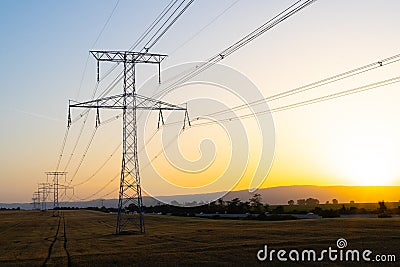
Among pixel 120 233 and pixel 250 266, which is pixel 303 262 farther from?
pixel 120 233

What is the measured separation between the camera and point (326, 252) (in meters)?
39.5

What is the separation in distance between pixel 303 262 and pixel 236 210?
476 ft

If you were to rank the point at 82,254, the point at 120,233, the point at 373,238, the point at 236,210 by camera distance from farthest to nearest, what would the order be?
the point at 236,210
the point at 120,233
the point at 373,238
the point at 82,254

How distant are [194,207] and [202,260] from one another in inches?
6347

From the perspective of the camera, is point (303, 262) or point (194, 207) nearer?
point (303, 262)

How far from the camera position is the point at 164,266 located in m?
33.8

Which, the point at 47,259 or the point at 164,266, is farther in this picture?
the point at 47,259

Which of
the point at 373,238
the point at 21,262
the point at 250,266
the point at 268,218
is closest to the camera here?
the point at 250,266

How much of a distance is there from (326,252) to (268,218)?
232ft

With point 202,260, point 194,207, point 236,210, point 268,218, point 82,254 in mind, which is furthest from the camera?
point 194,207

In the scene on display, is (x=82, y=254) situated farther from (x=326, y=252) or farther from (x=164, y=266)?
(x=326, y=252)

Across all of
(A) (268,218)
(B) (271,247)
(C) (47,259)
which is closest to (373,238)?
(B) (271,247)

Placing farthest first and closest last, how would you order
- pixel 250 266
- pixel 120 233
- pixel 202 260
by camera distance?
pixel 120 233, pixel 202 260, pixel 250 266

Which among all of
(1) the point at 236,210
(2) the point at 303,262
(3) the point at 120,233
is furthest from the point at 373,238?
(1) the point at 236,210
